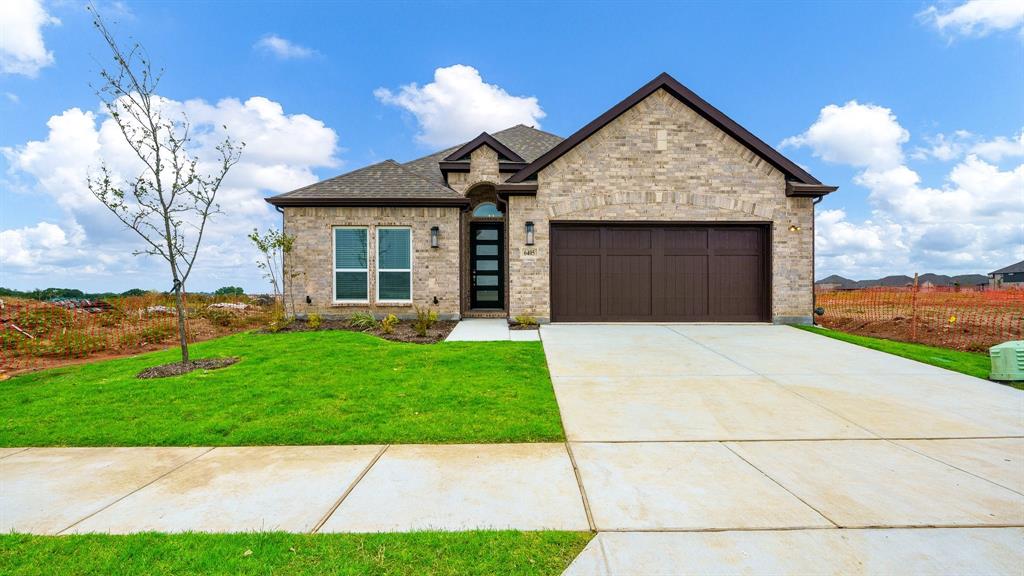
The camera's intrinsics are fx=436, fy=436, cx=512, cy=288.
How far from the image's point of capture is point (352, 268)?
1169cm

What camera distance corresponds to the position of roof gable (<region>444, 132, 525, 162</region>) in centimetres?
1266

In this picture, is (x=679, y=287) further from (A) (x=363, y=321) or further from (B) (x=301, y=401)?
(B) (x=301, y=401)

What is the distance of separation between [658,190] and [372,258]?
7.55 m

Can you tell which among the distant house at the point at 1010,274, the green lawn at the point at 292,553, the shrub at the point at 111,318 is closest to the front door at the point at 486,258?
the shrub at the point at 111,318

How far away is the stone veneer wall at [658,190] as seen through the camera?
34.9 ft

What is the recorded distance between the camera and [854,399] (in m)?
A: 5.18

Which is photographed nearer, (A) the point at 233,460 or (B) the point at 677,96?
(A) the point at 233,460

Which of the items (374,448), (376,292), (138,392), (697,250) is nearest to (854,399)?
(374,448)

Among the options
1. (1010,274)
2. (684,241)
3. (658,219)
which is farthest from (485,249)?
(1010,274)

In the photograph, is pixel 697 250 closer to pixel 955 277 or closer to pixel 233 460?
pixel 233 460

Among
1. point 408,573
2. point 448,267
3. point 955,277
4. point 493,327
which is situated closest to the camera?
point 408,573

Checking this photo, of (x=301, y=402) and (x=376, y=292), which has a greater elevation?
(x=376, y=292)

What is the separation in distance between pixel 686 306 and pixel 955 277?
7609 cm

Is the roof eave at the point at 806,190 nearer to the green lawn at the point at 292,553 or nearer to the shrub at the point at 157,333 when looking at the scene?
the green lawn at the point at 292,553
